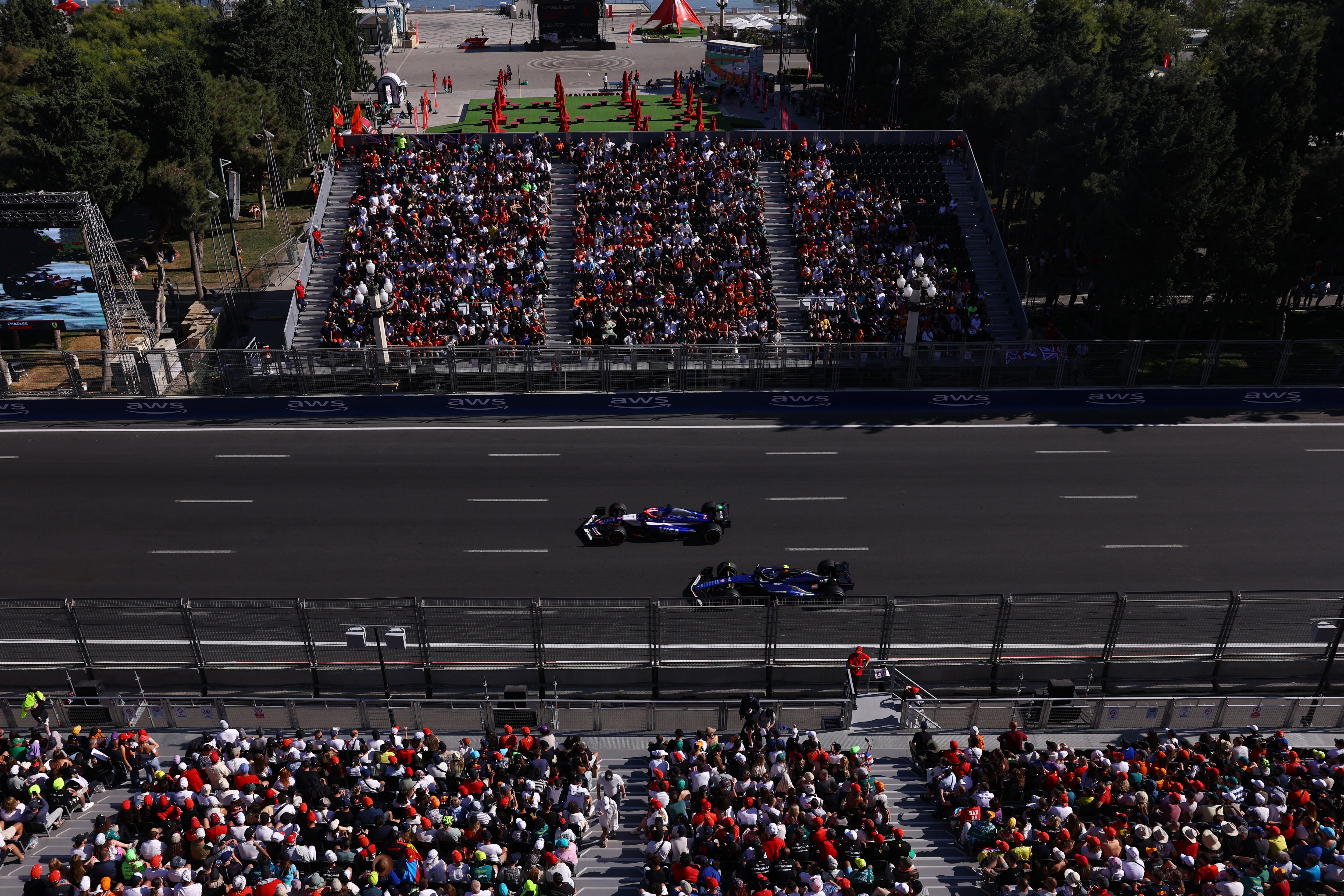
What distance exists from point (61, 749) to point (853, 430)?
21515 mm

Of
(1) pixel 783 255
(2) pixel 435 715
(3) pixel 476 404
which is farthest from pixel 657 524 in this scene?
(1) pixel 783 255

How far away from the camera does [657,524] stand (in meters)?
23.9

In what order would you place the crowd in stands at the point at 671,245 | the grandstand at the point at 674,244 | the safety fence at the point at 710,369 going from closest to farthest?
1. the safety fence at the point at 710,369
2. the crowd in stands at the point at 671,245
3. the grandstand at the point at 674,244

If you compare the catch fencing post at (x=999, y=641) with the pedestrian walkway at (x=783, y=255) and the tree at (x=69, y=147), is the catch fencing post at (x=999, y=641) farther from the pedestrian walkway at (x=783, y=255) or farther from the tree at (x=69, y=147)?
the tree at (x=69, y=147)

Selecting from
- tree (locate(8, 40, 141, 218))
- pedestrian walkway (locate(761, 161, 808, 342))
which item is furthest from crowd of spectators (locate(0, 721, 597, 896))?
tree (locate(8, 40, 141, 218))

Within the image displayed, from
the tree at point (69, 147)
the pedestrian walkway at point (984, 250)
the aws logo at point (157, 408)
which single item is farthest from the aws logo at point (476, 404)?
the pedestrian walkway at point (984, 250)

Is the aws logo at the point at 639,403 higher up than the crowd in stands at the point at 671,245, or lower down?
lower down

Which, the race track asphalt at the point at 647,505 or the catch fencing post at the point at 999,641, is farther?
the race track asphalt at the point at 647,505

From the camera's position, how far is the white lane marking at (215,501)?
25.6 metres

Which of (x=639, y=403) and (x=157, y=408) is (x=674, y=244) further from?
(x=157, y=408)

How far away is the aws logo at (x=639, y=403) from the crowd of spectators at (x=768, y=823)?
15.4 metres

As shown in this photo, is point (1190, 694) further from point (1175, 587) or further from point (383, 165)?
point (383, 165)

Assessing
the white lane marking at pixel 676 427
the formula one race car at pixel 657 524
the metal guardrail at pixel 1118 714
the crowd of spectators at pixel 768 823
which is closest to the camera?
the crowd of spectators at pixel 768 823

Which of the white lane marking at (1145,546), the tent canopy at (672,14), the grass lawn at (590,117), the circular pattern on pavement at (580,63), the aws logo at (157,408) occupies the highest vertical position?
the tent canopy at (672,14)
